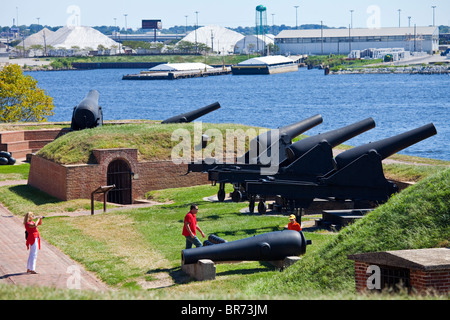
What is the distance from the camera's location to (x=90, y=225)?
67.4 feet

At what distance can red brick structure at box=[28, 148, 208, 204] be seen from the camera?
81.5 feet

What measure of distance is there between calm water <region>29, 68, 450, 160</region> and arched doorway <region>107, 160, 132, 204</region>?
29907 millimetres

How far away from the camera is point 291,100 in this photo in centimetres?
10456

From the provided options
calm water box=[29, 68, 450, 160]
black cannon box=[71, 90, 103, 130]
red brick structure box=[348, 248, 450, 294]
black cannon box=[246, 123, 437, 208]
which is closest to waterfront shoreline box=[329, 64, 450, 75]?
calm water box=[29, 68, 450, 160]

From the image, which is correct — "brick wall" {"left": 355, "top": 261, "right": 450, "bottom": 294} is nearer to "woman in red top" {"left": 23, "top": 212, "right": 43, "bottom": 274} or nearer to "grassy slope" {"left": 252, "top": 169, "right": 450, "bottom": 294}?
"grassy slope" {"left": 252, "top": 169, "right": 450, "bottom": 294}

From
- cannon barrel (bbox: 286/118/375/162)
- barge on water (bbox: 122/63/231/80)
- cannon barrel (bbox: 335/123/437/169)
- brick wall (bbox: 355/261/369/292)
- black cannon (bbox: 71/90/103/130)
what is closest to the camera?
brick wall (bbox: 355/261/369/292)

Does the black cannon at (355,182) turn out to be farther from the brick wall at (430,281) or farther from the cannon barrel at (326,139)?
the brick wall at (430,281)

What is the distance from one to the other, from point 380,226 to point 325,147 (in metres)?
7.17

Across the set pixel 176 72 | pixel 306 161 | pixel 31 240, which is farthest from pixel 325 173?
pixel 176 72

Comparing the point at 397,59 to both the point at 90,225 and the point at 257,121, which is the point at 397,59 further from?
the point at 90,225

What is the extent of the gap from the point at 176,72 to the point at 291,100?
181ft

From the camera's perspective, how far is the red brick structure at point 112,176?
977 inches
